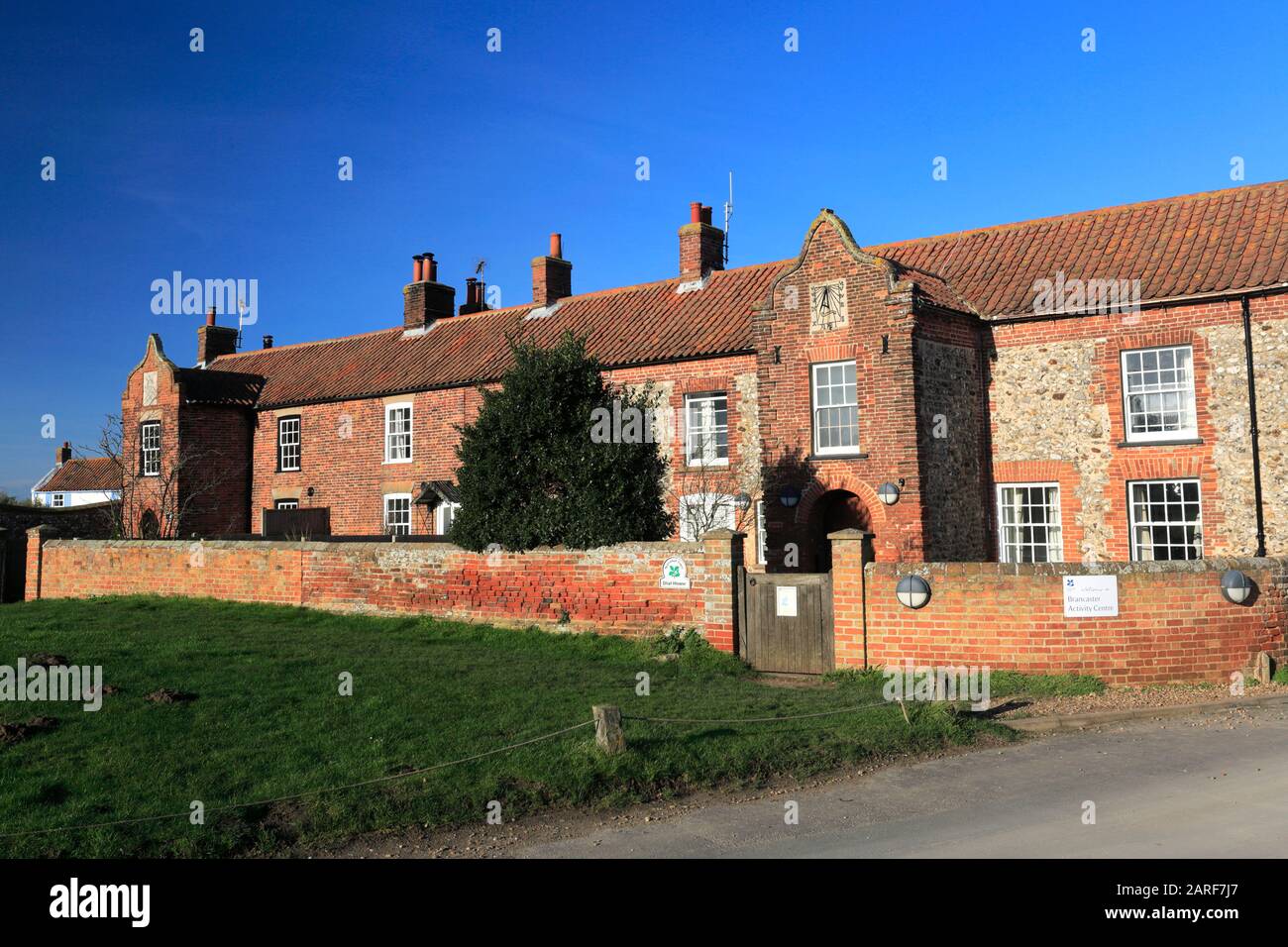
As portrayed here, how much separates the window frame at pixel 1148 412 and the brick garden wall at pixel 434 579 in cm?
900

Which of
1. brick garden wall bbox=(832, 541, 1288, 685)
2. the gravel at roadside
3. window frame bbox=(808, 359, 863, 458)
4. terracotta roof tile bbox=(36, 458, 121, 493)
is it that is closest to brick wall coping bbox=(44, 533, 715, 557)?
brick garden wall bbox=(832, 541, 1288, 685)

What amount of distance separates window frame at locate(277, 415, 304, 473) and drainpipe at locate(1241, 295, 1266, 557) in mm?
25320

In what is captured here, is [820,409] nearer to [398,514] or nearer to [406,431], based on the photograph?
[406,431]

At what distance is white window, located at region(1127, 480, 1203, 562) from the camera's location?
18562 millimetres

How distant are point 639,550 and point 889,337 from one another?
21.7ft

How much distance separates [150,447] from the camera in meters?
32.6

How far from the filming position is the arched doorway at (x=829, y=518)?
1934cm

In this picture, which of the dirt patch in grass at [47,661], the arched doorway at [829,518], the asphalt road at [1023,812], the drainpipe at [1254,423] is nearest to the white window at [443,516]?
the arched doorway at [829,518]

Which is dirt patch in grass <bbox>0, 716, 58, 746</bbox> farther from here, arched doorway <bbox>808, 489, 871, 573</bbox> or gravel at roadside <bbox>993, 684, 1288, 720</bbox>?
arched doorway <bbox>808, 489, 871, 573</bbox>

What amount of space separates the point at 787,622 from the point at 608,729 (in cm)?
591

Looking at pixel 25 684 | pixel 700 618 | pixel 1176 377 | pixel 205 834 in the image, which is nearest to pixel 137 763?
pixel 205 834

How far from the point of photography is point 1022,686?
1273 cm

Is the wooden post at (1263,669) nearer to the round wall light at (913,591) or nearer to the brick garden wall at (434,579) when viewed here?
the round wall light at (913,591)
